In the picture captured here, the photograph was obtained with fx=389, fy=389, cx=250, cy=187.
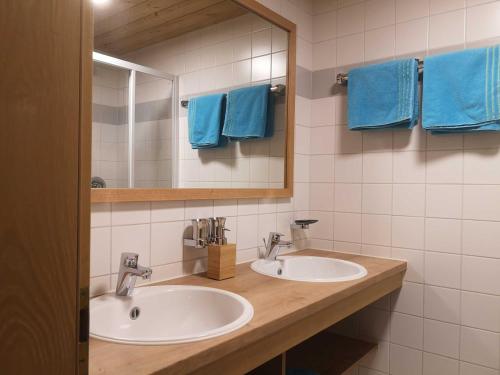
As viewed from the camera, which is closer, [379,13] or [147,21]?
[147,21]

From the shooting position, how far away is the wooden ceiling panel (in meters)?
1.27

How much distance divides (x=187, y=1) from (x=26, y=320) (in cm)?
139

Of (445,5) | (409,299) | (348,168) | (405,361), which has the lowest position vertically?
(405,361)

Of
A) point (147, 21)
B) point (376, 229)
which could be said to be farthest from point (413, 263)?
point (147, 21)

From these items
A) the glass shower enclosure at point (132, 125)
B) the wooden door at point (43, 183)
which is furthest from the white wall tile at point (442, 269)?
the wooden door at point (43, 183)

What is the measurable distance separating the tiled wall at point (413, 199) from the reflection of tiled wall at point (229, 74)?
32 centimetres

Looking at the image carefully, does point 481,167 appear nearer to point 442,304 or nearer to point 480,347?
point 442,304

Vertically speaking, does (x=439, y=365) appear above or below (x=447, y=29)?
below

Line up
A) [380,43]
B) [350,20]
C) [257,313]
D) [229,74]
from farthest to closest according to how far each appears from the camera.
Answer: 1. [350,20]
2. [380,43]
3. [229,74]
4. [257,313]

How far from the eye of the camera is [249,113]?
1880 mm

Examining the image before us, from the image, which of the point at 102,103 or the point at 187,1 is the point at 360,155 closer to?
the point at 187,1

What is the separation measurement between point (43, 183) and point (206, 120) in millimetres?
1169

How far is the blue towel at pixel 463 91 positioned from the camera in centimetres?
161

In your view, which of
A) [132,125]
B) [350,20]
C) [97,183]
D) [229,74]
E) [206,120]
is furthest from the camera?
[350,20]
